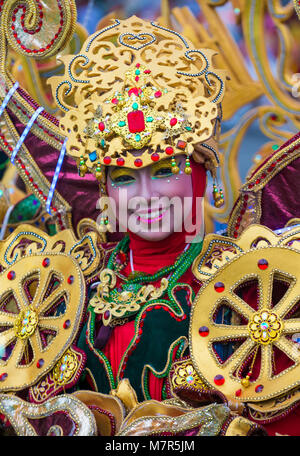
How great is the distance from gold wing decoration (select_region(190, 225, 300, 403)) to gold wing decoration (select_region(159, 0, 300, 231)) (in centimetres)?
68

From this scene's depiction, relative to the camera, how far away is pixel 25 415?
2.71 m

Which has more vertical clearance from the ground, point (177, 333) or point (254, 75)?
point (254, 75)

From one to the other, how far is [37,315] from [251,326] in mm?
752

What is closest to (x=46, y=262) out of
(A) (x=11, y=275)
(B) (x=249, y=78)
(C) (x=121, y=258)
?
(A) (x=11, y=275)

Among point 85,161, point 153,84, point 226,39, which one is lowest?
point 85,161

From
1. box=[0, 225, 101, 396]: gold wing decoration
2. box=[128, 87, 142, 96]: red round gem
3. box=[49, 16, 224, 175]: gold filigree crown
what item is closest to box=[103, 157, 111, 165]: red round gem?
box=[49, 16, 224, 175]: gold filigree crown

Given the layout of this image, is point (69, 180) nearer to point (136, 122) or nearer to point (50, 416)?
point (136, 122)

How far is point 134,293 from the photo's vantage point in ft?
9.66

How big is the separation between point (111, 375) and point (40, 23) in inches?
53.2

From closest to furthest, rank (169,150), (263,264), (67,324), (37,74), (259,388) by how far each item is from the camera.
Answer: (259,388), (263,264), (169,150), (67,324), (37,74)

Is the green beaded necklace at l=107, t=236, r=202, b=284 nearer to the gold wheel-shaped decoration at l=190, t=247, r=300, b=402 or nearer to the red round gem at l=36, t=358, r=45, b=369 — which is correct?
the gold wheel-shaped decoration at l=190, t=247, r=300, b=402
